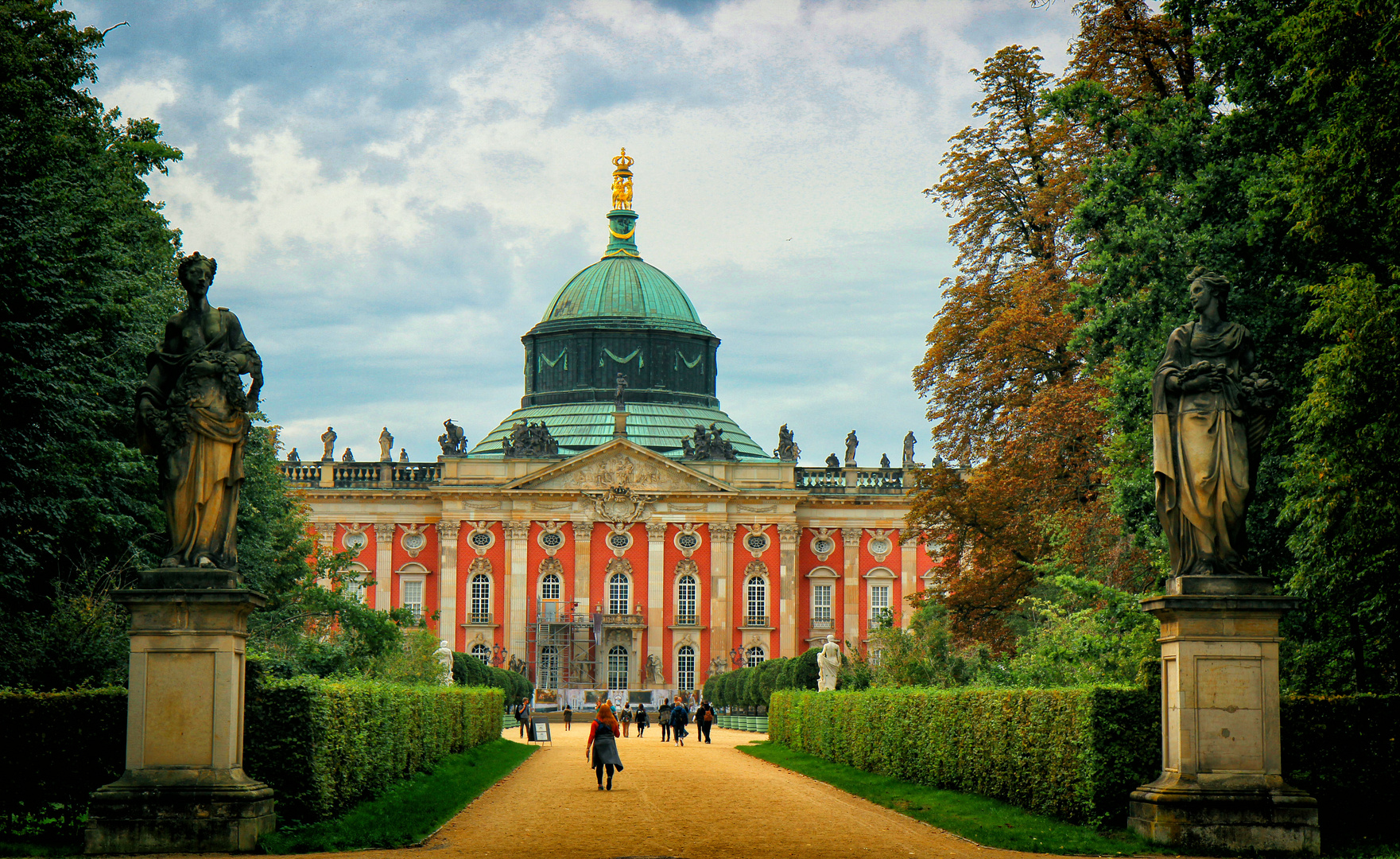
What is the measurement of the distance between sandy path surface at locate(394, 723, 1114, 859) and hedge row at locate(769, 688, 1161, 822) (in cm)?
122

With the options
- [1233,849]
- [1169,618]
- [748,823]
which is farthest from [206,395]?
[1233,849]

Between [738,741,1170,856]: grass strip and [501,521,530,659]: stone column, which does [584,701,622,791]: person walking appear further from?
[501,521,530,659]: stone column

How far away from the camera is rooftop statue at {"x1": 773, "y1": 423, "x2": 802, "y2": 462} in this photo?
3140 inches

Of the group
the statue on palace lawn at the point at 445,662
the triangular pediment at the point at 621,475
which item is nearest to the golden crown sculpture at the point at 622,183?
the triangular pediment at the point at 621,475

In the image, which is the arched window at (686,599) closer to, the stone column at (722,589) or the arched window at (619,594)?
the stone column at (722,589)

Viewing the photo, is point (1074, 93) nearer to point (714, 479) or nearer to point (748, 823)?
point (748, 823)

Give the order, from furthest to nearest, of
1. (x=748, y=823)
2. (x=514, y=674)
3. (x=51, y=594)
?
(x=514, y=674)
(x=51, y=594)
(x=748, y=823)

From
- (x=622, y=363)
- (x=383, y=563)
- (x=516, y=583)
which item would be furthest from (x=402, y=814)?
(x=622, y=363)

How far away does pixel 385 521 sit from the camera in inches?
3041

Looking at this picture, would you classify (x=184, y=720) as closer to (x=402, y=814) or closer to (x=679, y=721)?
(x=402, y=814)

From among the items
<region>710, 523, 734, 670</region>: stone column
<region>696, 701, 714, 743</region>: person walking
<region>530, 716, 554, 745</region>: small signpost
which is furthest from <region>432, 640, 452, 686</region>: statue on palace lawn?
<region>710, 523, 734, 670</region>: stone column

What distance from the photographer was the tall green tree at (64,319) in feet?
68.7

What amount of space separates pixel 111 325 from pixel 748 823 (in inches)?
501

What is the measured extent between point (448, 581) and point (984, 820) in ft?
199
